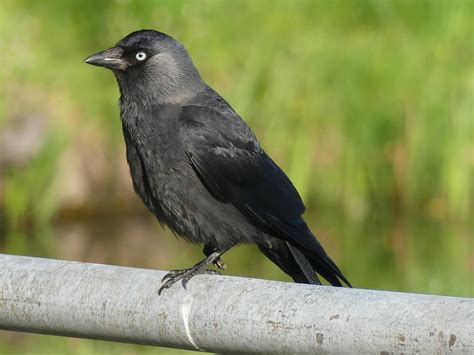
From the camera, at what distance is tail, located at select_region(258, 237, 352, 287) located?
4777 mm

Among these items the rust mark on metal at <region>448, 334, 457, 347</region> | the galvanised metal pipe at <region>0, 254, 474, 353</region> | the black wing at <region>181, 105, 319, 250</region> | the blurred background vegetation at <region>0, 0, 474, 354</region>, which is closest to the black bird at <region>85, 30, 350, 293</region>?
the black wing at <region>181, 105, 319, 250</region>

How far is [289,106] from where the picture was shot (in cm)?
1173

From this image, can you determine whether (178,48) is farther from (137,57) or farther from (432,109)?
(432,109)

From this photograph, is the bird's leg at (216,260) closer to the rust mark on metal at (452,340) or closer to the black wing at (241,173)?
the black wing at (241,173)

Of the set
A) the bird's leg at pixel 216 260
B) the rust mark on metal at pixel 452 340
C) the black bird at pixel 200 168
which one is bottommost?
the bird's leg at pixel 216 260

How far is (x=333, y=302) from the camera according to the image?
2982 mm

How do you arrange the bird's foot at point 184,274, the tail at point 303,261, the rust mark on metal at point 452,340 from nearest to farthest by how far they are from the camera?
the rust mark on metal at point 452,340 < the bird's foot at point 184,274 < the tail at point 303,261

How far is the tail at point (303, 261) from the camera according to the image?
4777mm

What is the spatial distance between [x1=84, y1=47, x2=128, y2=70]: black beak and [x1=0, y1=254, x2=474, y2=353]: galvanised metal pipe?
186 centimetres

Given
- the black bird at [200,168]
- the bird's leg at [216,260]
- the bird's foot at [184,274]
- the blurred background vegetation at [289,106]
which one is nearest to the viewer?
the bird's foot at [184,274]

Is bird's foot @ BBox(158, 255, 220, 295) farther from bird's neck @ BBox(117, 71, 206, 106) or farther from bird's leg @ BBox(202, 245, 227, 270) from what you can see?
bird's neck @ BBox(117, 71, 206, 106)

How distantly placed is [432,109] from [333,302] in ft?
29.0

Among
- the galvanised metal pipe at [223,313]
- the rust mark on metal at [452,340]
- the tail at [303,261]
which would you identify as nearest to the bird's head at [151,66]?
the tail at [303,261]

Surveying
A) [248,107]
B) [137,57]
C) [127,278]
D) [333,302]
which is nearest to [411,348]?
[333,302]
